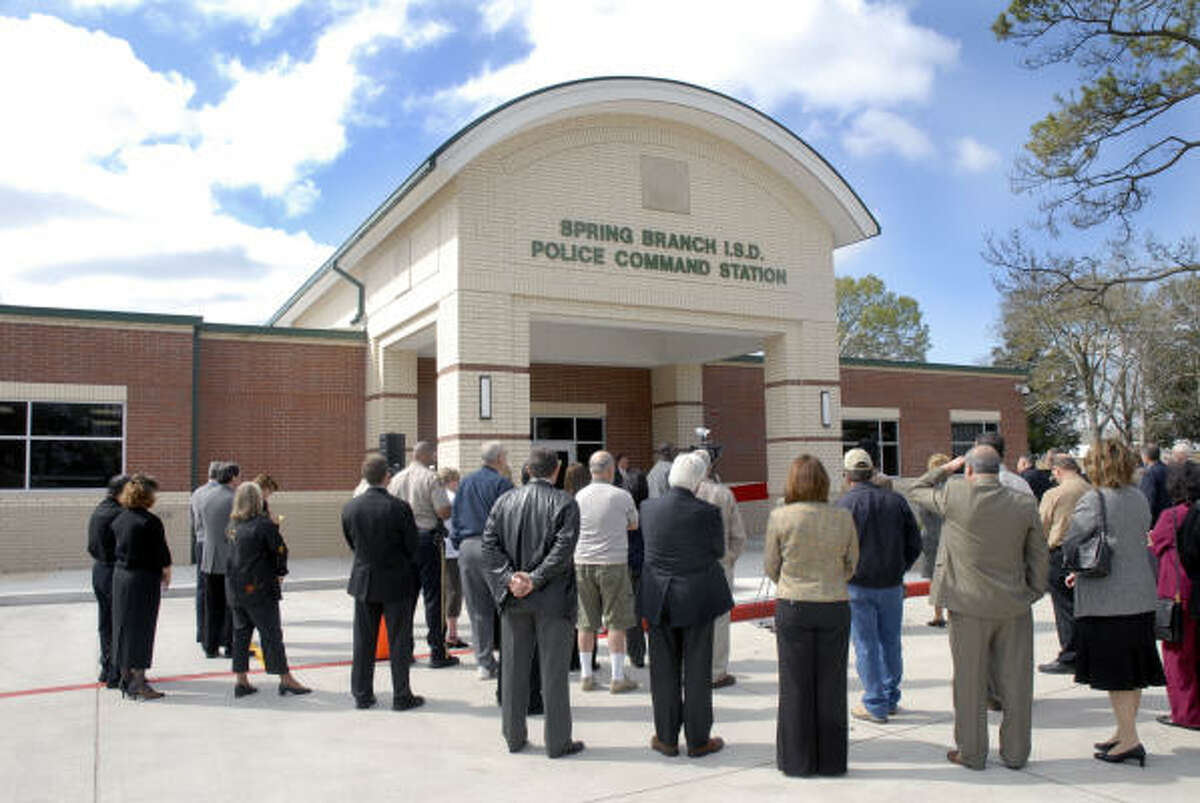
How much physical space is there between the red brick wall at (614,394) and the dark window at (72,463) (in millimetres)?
8174

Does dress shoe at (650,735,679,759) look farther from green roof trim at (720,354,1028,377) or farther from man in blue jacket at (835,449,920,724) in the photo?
green roof trim at (720,354,1028,377)

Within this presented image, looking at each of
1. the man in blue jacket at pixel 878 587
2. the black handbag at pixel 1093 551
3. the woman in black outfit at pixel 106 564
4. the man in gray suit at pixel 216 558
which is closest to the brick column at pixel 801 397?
the man in blue jacket at pixel 878 587

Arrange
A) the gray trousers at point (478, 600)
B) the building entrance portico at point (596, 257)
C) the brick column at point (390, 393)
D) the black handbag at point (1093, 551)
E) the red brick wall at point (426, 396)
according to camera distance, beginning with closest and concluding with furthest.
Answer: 1. the black handbag at point (1093, 551)
2. the gray trousers at point (478, 600)
3. the building entrance portico at point (596, 257)
4. the brick column at point (390, 393)
5. the red brick wall at point (426, 396)

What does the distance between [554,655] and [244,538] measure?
2.93m

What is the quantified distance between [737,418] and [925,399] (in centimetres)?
570

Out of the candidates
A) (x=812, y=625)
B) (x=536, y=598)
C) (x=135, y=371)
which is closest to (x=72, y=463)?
(x=135, y=371)

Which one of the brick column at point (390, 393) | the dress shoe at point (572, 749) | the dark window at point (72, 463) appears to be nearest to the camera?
the dress shoe at point (572, 749)

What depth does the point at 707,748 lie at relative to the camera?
5477 mm

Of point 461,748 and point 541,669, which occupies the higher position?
point 541,669

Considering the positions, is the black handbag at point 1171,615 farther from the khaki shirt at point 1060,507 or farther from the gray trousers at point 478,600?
the gray trousers at point 478,600

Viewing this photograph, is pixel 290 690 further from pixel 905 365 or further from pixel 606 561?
pixel 905 365

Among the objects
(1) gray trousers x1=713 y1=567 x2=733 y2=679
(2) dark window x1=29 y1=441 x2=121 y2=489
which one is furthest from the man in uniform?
(2) dark window x1=29 y1=441 x2=121 y2=489

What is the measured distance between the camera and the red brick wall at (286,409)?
51.5 ft

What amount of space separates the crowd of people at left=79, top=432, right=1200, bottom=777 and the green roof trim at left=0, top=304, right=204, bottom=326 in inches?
348
